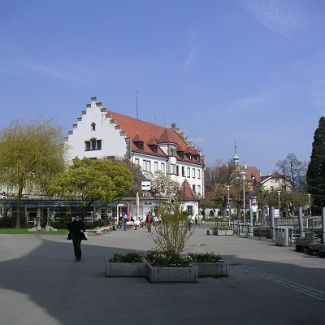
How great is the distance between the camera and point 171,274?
45.5ft

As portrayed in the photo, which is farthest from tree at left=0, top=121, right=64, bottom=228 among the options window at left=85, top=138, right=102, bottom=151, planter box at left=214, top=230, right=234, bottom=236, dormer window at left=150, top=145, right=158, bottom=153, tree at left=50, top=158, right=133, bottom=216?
dormer window at left=150, top=145, right=158, bottom=153

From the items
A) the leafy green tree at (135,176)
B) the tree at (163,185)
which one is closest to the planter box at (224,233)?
the leafy green tree at (135,176)

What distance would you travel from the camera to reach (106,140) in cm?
8481

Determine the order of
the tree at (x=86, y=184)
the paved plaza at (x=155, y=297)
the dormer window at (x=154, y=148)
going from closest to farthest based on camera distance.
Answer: the paved plaza at (x=155, y=297) < the tree at (x=86, y=184) < the dormer window at (x=154, y=148)

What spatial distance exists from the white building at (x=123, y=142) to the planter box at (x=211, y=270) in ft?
211

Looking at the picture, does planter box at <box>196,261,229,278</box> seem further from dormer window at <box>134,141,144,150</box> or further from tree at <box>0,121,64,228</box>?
dormer window at <box>134,141,144,150</box>

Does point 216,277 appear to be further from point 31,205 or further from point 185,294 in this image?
point 31,205

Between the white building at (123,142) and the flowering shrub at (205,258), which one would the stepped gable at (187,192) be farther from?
the flowering shrub at (205,258)

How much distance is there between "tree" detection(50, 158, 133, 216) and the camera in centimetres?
5041

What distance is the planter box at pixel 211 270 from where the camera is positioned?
15188mm

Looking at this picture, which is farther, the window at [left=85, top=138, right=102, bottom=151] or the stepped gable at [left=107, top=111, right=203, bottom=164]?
the stepped gable at [left=107, top=111, right=203, bottom=164]

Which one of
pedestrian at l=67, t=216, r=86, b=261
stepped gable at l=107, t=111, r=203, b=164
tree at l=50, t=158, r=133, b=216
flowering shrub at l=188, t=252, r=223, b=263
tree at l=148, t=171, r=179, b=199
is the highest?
stepped gable at l=107, t=111, r=203, b=164

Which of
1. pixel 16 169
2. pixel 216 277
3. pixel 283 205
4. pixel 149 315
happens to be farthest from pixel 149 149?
pixel 149 315

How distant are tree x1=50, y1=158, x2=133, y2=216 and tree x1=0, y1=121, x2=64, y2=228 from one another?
4.47 ft
